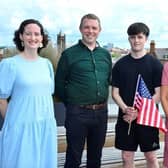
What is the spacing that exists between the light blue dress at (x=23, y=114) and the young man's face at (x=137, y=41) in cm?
80

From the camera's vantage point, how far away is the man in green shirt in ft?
11.1

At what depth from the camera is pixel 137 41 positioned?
3.40 meters

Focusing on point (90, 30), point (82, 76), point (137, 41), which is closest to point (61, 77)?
point (82, 76)

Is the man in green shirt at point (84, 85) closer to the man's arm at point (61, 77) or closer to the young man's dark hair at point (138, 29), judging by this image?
the man's arm at point (61, 77)

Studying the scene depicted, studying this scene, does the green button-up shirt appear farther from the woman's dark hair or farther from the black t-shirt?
the woman's dark hair

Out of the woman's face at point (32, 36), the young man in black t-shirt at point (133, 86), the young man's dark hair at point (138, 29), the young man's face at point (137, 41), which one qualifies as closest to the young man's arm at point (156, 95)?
the young man in black t-shirt at point (133, 86)

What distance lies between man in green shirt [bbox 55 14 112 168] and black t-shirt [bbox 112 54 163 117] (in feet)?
0.43

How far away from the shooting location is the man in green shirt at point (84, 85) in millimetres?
3398

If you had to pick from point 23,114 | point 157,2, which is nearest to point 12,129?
point 23,114

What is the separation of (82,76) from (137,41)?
505mm

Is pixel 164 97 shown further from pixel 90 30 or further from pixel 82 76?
pixel 90 30

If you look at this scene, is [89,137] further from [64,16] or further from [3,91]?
[64,16]

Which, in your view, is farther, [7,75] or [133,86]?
[133,86]

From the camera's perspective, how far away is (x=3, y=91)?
294 cm
